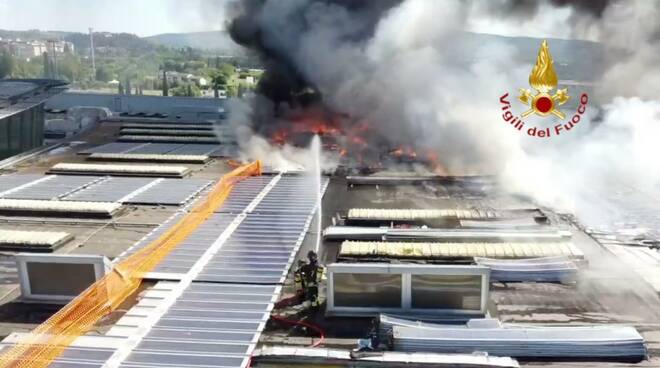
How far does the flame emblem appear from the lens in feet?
71.3

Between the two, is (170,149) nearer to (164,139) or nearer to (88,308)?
(164,139)

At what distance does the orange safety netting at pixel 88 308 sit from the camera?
9781 mm

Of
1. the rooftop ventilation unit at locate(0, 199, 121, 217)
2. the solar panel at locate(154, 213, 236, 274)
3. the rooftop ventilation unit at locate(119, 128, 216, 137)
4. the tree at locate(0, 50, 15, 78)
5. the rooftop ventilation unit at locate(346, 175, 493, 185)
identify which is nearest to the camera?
the solar panel at locate(154, 213, 236, 274)

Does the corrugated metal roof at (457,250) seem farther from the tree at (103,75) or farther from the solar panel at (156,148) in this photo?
the tree at (103,75)

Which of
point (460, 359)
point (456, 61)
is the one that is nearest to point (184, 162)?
point (456, 61)

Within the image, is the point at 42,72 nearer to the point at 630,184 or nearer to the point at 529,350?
the point at 630,184

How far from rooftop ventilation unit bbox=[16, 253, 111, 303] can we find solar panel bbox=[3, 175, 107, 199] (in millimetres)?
8945

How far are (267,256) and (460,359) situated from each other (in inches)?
247

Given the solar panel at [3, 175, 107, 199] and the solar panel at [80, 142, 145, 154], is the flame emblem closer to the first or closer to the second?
the solar panel at [3, 175, 107, 199]

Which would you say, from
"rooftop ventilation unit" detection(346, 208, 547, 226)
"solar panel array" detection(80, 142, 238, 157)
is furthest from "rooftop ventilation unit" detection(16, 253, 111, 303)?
"solar panel array" detection(80, 142, 238, 157)

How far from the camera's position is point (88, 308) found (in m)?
11.2

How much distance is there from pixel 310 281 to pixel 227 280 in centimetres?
208

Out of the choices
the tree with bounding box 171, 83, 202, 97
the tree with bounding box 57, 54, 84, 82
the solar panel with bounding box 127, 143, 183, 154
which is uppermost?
the tree with bounding box 57, 54, 84, 82

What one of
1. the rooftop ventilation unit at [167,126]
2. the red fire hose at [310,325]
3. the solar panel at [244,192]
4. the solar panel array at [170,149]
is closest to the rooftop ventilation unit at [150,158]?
the solar panel array at [170,149]
